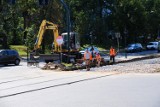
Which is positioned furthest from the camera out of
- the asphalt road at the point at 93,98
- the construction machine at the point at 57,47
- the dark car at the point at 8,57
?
the construction machine at the point at 57,47

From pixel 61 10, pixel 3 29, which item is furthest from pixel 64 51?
pixel 3 29

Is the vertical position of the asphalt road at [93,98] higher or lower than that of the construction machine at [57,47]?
lower

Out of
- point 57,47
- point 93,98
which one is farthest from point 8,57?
point 93,98

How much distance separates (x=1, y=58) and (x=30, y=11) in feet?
84.3

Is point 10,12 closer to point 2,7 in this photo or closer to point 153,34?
point 2,7

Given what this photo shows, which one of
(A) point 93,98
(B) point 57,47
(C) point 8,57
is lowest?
(A) point 93,98

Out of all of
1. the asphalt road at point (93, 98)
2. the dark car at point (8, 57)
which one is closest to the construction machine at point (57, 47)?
the dark car at point (8, 57)

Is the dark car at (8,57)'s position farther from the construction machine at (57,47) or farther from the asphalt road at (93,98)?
the asphalt road at (93,98)

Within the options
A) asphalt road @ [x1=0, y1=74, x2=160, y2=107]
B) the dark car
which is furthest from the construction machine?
asphalt road @ [x1=0, y1=74, x2=160, y2=107]

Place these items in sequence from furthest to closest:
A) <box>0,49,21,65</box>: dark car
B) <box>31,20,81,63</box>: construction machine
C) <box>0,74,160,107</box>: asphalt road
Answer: <box>31,20,81,63</box>: construction machine < <box>0,49,21,65</box>: dark car < <box>0,74,160,107</box>: asphalt road

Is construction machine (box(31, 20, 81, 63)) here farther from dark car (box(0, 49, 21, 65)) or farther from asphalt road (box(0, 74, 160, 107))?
asphalt road (box(0, 74, 160, 107))

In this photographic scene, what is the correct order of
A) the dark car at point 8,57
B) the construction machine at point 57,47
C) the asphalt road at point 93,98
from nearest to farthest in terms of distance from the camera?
the asphalt road at point 93,98, the dark car at point 8,57, the construction machine at point 57,47

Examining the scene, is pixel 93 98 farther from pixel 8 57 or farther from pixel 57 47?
pixel 57 47

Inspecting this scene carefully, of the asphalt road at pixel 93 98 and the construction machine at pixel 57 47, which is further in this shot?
the construction machine at pixel 57 47
